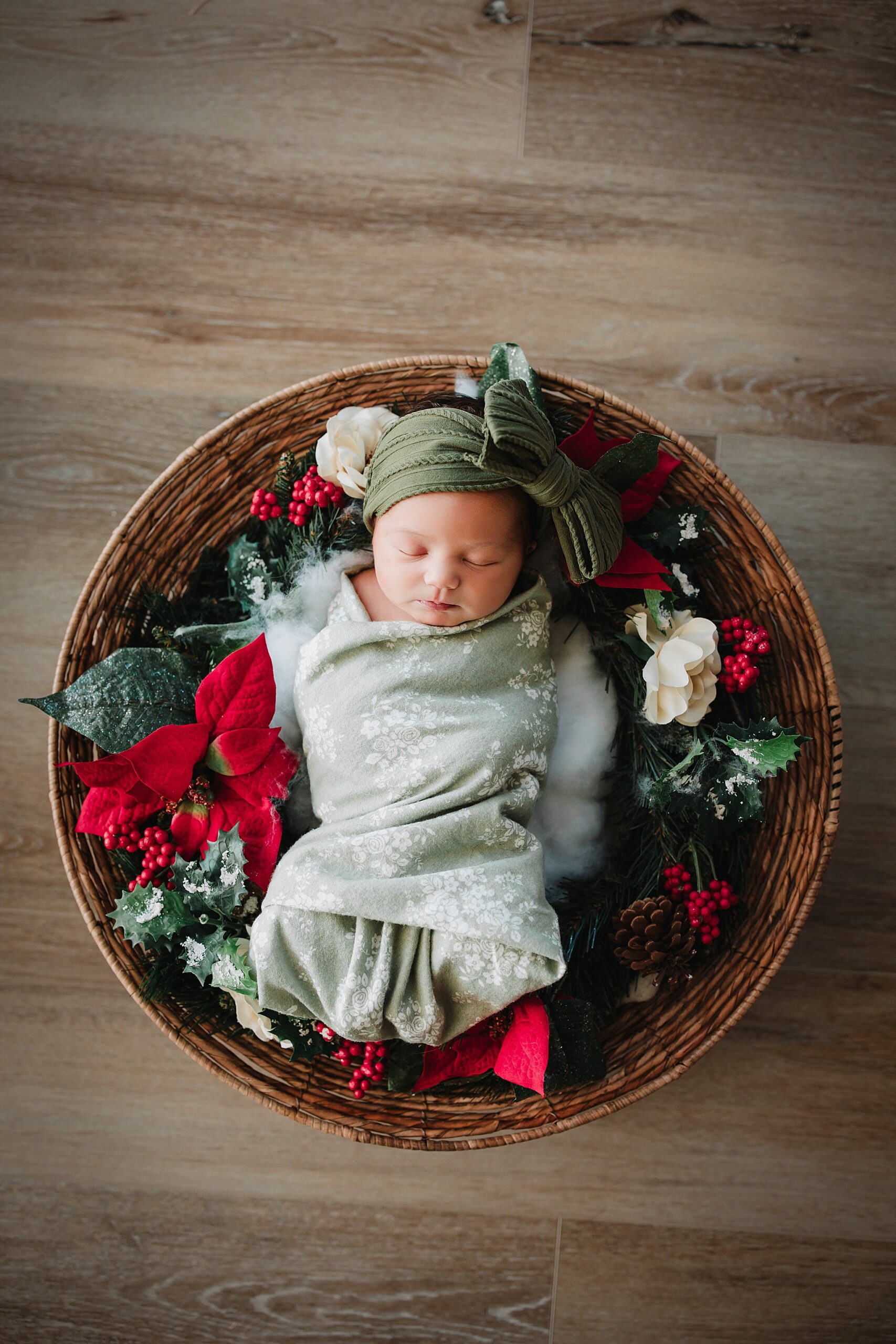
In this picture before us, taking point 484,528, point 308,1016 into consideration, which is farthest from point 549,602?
point 308,1016

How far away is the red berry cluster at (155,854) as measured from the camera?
1008mm

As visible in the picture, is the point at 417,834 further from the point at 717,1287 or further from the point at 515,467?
the point at 717,1287

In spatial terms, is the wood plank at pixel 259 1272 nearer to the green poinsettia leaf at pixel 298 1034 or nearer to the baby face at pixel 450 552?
the green poinsettia leaf at pixel 298 1034

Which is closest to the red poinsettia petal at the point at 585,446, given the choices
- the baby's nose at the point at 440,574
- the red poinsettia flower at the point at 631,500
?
the red poinsettia flower at the point at 631,500

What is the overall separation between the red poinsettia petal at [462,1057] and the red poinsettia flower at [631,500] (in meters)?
0.55

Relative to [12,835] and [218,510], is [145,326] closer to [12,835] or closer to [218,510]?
[218,510]

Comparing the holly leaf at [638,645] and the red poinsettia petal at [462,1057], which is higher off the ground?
the holly leaf at [638,645]

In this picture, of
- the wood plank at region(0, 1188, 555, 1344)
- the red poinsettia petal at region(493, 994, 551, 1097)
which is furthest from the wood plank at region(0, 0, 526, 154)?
the wood plank at region(0, 1188, 555, 1344)

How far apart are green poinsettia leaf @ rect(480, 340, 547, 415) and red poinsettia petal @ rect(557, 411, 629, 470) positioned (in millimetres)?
48

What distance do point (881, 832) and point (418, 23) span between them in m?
1.39

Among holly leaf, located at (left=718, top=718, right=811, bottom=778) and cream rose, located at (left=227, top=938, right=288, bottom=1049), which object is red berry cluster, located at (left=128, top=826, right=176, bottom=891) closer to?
cream rose, located at (left=227, top=938, right=288, bottom=1049)

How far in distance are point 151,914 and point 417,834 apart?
321mm

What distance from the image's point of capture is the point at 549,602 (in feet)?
3.48

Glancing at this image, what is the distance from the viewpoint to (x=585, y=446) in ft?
3.35
